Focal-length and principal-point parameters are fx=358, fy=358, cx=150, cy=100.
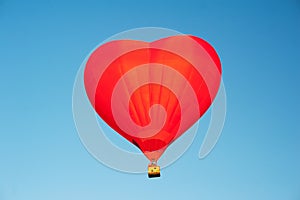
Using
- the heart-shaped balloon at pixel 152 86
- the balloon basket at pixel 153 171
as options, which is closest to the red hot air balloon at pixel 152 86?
the heart-shaped balloon at pixel 152 86

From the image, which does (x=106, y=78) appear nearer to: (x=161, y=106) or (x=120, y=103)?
(x=120, y=103)

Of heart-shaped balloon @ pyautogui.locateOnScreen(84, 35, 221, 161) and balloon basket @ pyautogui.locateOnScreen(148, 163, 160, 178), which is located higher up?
heart-shaped balloon @ pyautogui.locateOnScreen(84, 35, 221, 161)

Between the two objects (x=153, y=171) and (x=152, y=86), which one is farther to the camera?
(x=152, y=86)

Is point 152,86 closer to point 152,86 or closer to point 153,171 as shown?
point 152,86

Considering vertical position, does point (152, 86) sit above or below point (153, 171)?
above

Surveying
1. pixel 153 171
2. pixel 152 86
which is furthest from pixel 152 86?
pixel 153 171

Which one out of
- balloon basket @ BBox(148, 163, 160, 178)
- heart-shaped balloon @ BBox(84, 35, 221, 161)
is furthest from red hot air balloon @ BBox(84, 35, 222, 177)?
balloon basket @ BBox(148, 163, 160, 178)

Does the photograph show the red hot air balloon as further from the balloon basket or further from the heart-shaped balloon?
the balloon basket
